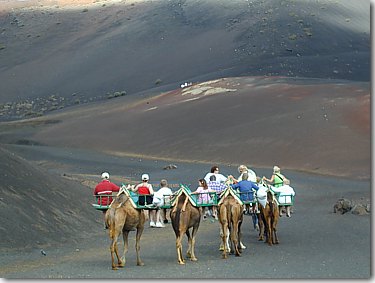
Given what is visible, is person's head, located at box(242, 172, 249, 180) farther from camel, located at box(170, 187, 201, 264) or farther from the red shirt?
the red shirt

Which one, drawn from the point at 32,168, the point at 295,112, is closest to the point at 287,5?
the point at 295,112

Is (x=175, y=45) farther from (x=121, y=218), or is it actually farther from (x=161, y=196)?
(x=121, y=218)

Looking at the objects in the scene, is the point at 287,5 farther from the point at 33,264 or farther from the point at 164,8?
the point at 33,264

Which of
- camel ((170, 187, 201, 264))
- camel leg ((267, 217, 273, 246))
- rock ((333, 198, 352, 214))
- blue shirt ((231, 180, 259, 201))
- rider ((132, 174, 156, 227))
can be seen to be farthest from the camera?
rock ((333, 198, 352, 214))

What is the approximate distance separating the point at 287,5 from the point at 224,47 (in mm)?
16336

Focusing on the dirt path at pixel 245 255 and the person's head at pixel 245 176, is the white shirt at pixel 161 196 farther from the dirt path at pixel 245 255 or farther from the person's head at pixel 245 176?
the person's head at pixel 245 176

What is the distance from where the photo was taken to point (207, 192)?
17.5 m

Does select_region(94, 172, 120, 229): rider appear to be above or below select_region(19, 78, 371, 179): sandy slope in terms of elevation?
above

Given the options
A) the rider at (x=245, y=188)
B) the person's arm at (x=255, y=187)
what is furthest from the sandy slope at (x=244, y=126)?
the rider at (x=245, y=188)

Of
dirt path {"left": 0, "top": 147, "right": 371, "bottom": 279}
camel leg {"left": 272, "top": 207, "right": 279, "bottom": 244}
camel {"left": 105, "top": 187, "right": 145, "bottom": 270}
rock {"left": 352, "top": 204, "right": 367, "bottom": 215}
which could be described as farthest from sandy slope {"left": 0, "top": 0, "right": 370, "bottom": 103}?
camel {"left": 105, "top": 187, "right": 145, "bottom": 270}

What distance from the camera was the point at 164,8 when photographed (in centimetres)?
11794

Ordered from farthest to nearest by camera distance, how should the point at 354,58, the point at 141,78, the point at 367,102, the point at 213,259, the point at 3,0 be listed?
1. the point at 3,0
2. the point at 141,78
3. the point at 354,58
4. the point at 367,102
5. the point at 213,259

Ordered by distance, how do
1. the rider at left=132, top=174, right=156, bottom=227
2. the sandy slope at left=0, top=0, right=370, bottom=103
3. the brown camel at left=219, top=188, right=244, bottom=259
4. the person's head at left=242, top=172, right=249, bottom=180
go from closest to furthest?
the rider at left=132, top=174, right=156, bottom=227 < the brown camel at left=219, top=188, right=244, bottom=259 < the person's head at left=242, top=172, right=249, bottom=180 < the sandy slope at left=0, top=0, right=370, bottom=103

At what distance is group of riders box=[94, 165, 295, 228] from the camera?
17.0m
